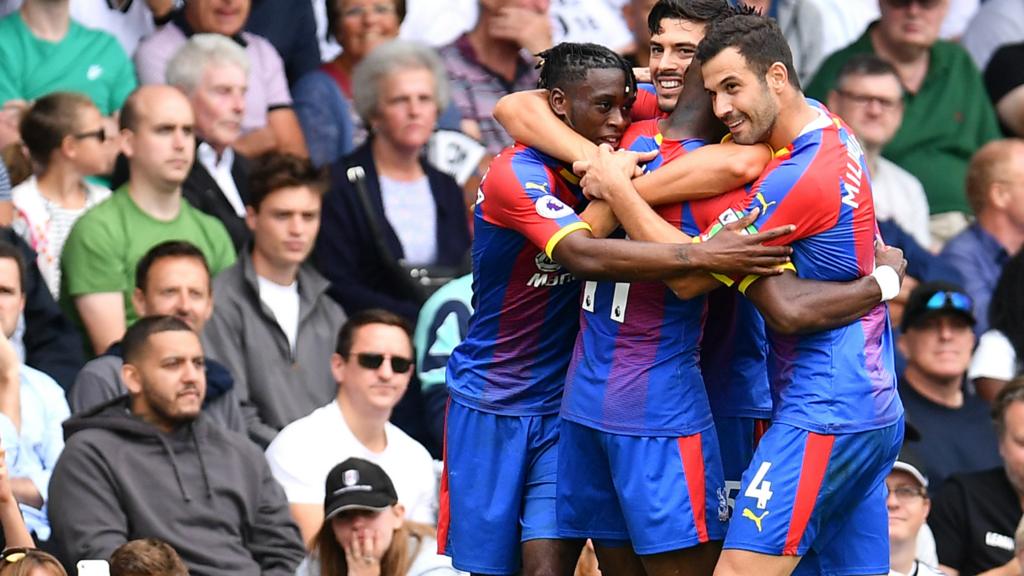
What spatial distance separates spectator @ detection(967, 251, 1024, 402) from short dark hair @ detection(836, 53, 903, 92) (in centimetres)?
149

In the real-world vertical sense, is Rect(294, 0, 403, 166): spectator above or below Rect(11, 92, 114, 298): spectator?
above

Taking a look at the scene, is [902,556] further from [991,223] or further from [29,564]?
[29,564]

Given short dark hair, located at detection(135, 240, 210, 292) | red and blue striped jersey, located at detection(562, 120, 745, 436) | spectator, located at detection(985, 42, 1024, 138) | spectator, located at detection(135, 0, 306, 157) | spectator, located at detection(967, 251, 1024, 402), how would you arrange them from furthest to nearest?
spectator, located at detection(985, 42, 1024, 138), spectator, located at detection(135, 0, 306, 157), spectator, located at detection(967, 251, 1024, 402), short dark hair, located at detection(135, 240, 210, 292), red and blue striped jersey, located at detection(562, 120, 745, 436)

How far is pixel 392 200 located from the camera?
11461 mm

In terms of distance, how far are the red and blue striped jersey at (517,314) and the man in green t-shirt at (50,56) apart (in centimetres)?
425

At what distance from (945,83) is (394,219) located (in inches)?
160

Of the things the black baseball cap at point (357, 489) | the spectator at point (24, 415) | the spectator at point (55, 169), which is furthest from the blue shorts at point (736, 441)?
the spectator at point (55, 169)

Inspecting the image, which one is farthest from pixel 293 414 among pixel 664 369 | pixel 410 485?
pixel 664 369

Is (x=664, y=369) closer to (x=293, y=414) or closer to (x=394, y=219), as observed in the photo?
(x=293, y=414)

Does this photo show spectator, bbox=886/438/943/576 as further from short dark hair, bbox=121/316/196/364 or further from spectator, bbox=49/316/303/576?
short dark hair, bbox=121/316/196/364

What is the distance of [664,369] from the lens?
281 inches

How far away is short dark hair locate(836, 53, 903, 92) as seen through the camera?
1267 centimetres

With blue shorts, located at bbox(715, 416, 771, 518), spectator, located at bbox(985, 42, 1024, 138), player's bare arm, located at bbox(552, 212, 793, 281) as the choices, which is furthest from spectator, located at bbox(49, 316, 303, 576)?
spectator, located at bbox(985, 42, 1024, 138)

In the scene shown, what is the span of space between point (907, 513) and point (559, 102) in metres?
3.22
